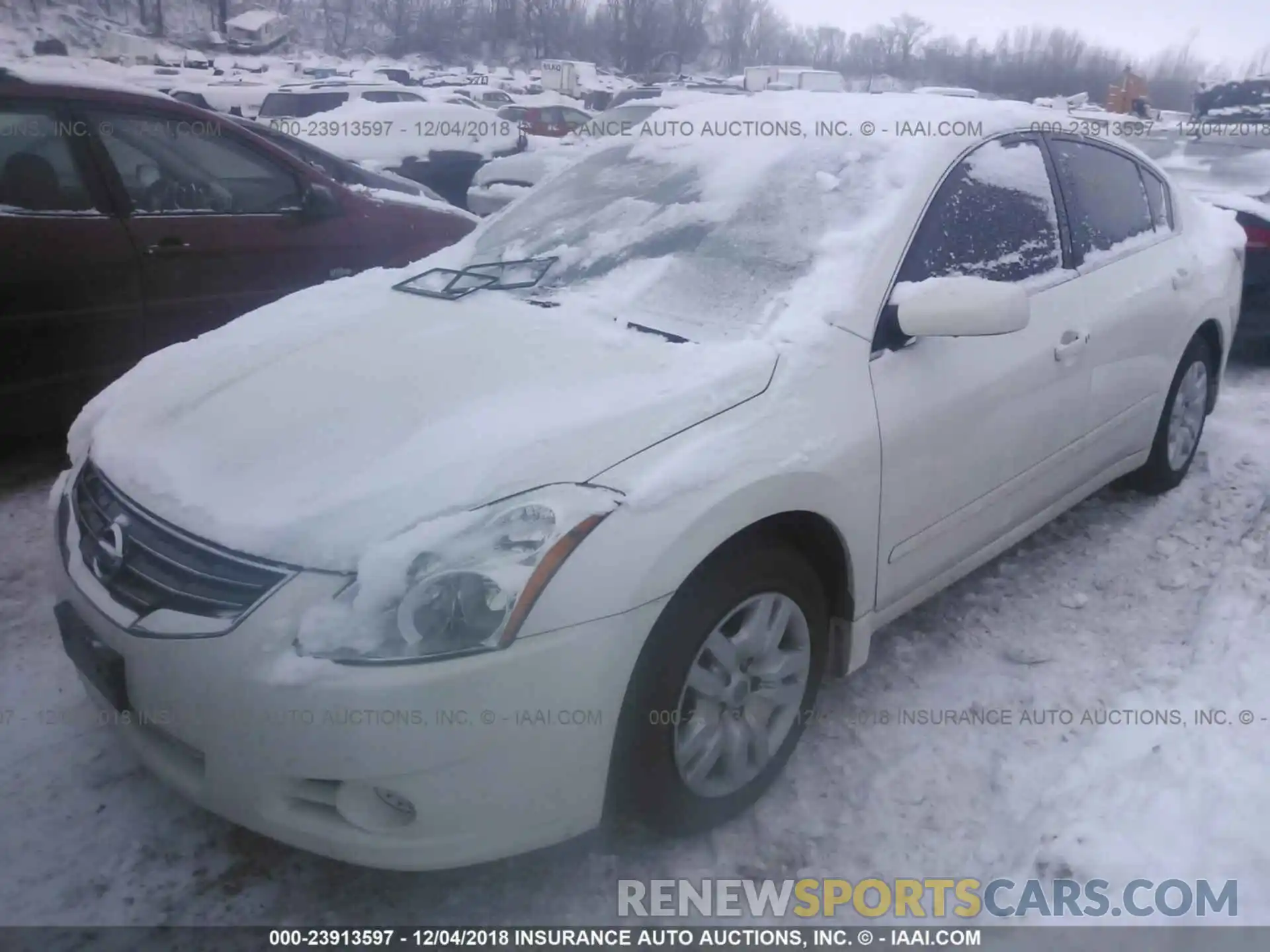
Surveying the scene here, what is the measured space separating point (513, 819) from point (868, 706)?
1319mm

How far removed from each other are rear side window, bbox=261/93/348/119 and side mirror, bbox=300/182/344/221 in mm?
12325

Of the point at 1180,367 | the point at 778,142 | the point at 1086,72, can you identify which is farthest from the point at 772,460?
the point at 1086,72

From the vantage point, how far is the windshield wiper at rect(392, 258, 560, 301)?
9.59 feet

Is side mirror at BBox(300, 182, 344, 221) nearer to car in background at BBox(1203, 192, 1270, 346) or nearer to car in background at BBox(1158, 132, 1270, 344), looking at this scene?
car in background at BBox(1158, 132, 1270, 344)

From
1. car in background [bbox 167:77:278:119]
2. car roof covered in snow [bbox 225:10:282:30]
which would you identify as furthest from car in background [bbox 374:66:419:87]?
car in background [bbox 167:77:278:119]

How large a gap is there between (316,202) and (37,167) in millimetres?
1184

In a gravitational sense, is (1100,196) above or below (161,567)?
above

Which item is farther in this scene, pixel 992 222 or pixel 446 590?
pixel 992 222

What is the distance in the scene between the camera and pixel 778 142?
305 cm

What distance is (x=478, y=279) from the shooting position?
3.03 m

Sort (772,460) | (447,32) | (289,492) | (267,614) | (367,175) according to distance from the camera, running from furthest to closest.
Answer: (447,32) → (367,175) → (772,460) → (289,492) → (267,614)

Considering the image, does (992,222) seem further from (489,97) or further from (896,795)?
(489,97)

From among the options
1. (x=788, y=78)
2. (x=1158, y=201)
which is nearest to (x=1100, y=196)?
(x=1158, y=201)

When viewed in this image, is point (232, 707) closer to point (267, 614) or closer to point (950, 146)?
point (267, 614)
